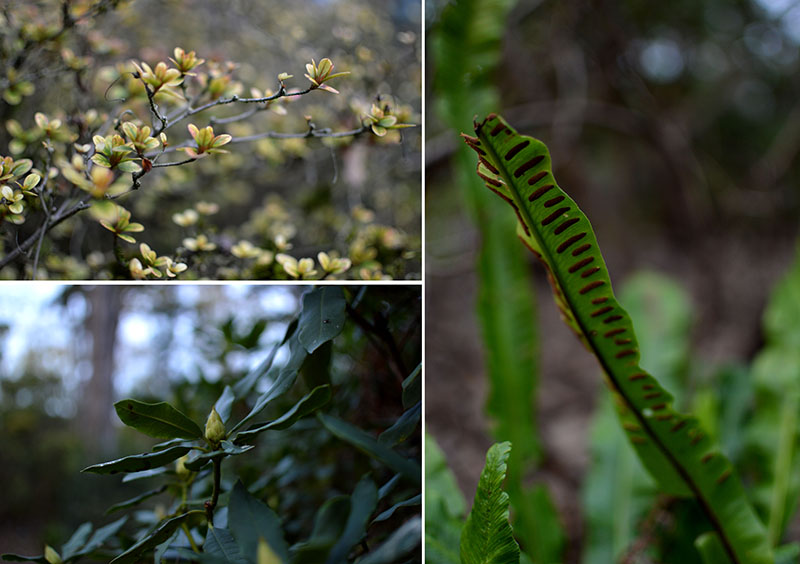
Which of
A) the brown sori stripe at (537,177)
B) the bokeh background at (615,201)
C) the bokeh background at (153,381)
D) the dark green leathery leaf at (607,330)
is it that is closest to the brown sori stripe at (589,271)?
→ the dark green leathery leaf at (607,330)

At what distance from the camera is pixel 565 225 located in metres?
0.50

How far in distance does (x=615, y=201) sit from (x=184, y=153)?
219 centimetres

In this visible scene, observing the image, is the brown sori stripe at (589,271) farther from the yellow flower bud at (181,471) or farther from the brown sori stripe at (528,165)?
the yellow flower bud at (181,471)

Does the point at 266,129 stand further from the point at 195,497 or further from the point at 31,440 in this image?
the point at 31,440

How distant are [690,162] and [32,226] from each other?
6.36 feet

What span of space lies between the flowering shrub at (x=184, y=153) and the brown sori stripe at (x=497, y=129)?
18 centimetres

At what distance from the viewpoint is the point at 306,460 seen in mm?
837

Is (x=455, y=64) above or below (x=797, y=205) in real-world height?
below

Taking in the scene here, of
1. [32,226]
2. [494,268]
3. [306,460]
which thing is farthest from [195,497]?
[494,268]

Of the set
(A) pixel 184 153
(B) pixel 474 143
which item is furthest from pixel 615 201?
(B) pixel 474 143

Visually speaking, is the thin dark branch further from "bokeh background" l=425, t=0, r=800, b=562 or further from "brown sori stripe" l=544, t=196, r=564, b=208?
"bokeh background" l=425, t=0, r=800, b=562

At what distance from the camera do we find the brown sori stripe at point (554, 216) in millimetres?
487

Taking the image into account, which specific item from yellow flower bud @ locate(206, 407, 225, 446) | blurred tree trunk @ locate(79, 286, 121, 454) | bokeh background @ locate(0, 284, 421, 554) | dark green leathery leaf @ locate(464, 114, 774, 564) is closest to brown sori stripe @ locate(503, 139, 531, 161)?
dark green leathery leaf @ locate(464, 114, 774, 564)

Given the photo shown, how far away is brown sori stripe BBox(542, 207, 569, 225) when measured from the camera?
49 centimetres
